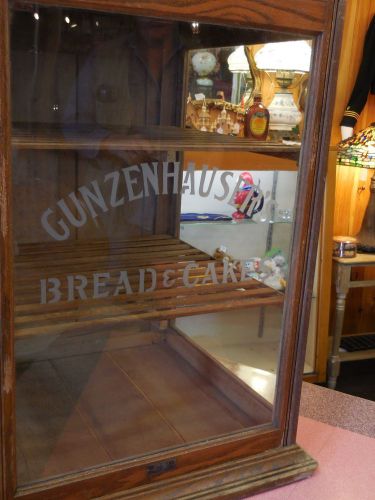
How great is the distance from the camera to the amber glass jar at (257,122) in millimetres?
994

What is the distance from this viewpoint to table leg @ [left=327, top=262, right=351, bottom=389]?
2836 mm

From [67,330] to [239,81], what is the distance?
0.49 metres

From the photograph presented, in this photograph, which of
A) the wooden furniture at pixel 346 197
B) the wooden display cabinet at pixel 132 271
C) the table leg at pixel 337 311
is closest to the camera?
the wooden display cabinet at pixel 132 271

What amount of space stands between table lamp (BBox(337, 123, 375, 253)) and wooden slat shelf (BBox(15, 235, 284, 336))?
6.40 feet

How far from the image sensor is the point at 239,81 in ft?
3.23

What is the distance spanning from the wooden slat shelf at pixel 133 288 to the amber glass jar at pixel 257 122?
8.9 inches

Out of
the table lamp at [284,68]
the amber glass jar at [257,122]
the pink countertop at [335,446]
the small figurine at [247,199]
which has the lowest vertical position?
the pink countertop at [335,446]

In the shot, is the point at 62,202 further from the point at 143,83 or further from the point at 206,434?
the point at 206,434

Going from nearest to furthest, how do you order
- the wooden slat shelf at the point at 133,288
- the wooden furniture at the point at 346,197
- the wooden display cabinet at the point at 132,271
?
the wooden display cabinet at the point at 132,271
the wooden slat shelf at the point at 133,288
the wooden furniture at the point at 346,197

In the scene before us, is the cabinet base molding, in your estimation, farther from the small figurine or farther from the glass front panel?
the small figurine

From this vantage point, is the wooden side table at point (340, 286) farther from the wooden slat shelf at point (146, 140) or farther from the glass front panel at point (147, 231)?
the wooden slat shelf at point (146, 140)

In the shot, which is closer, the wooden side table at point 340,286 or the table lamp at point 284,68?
the table lamp at point 284,68

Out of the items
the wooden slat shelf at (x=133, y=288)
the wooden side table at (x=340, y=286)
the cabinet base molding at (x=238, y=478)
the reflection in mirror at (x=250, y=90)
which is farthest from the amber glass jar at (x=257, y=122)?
the wooden side table at (x=340, y=286)

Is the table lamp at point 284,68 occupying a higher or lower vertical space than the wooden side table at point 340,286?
higher
